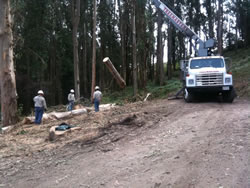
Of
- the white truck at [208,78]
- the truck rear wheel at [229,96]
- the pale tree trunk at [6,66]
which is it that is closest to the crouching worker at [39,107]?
the pale tree trunk at [6,66]

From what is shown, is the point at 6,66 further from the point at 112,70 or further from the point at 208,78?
the point at 208,78

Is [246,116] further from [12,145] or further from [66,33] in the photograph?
[66,33]

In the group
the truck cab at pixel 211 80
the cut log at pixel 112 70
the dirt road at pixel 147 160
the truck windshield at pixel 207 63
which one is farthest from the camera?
the cut log at pixel 112 70

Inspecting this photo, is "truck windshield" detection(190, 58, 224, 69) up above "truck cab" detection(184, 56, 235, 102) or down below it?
above

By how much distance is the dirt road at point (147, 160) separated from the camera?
4.83m

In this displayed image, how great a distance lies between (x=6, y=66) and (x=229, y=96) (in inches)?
431

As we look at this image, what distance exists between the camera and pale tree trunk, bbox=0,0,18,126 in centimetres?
1228

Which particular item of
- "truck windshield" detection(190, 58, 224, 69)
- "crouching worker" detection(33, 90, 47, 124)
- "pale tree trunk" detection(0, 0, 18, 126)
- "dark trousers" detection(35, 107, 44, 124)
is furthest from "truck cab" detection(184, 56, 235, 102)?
"pale tree trunk" detection(0, 0, 18, 126)

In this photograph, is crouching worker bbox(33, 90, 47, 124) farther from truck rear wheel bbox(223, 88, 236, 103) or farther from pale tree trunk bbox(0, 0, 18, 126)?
truck rear wheel bbox(223, 88, 236, 103)

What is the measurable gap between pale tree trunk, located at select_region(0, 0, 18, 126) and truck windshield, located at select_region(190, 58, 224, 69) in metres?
9.10

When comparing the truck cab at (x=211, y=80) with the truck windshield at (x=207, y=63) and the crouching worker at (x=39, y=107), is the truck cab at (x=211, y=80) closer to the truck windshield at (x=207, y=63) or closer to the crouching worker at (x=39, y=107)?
the truck windshield at (x=207, y=63)

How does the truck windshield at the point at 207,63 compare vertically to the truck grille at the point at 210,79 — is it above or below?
above

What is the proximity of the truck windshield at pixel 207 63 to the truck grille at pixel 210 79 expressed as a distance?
88 cm

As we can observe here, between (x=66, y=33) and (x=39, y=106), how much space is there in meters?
23.3
